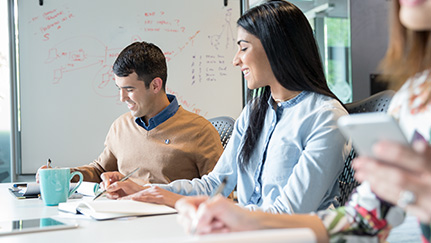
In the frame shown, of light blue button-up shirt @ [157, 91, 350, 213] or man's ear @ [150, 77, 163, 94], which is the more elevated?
man's ear @ [150, 77, 163, 94]

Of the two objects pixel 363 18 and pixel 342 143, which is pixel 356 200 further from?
pixel 363 18

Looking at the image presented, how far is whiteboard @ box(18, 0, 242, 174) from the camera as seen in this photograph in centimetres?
300

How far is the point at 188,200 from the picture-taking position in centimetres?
78

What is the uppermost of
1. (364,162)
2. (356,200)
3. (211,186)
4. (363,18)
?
(363,18)

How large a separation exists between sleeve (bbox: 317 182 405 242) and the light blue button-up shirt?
0.38 m

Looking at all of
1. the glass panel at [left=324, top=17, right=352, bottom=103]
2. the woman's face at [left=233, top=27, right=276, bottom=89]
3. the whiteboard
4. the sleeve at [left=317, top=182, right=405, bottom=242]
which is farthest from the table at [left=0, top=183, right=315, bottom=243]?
the glass panel at [left=324, top=17, right=352, bottom=103]

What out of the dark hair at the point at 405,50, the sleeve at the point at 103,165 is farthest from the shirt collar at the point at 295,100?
the sleeve at the point at 103,165

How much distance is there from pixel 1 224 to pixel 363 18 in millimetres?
3302

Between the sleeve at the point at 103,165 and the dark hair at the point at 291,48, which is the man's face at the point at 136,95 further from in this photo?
the dark hair at the point at 291,48

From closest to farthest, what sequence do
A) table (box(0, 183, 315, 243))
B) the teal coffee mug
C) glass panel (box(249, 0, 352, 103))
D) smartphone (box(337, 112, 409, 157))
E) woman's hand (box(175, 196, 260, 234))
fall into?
smartphone (box(337, 112, 409, 157))
woman's hand (box(175, 196, 260, 234))
table (box(0, 183, 315, 243))
the teal coffee mug
glass panel (box(249, 0, 352, 103))

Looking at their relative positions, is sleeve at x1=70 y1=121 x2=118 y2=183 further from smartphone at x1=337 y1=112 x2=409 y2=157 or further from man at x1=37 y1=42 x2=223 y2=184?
smartphone at x1=337 y1=112 x2=409 y2=157

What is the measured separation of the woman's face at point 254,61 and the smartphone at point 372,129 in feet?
2.98

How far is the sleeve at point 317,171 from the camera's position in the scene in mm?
1193

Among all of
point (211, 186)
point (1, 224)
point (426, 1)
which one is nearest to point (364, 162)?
point (426, 1)
